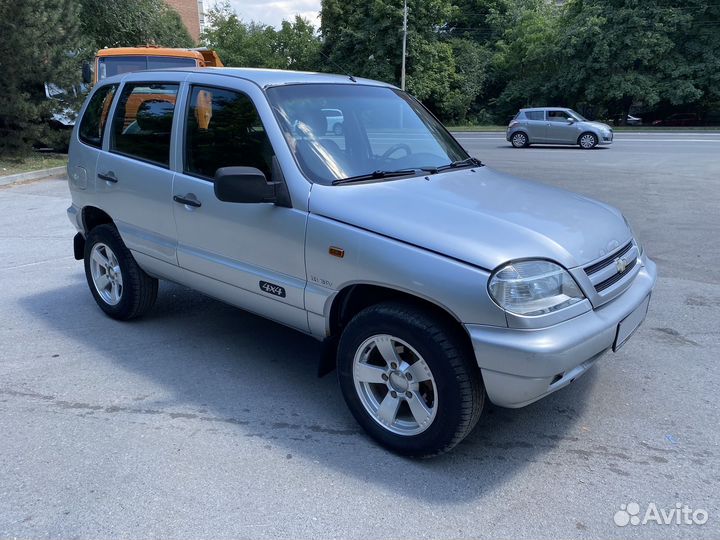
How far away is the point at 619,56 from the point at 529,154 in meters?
20.4

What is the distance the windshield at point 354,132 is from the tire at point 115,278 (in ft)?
6.35

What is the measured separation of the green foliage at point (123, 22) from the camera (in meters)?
21.8

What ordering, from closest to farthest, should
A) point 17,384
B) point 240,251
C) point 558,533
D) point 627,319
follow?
1. point 558,533
2. point 627,319
3. point 240,251
4. point 17,384

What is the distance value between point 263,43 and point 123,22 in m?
32.8

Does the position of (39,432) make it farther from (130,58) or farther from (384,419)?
(130,58)

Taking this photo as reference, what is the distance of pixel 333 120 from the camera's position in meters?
3.82

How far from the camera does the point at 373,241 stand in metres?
3.07

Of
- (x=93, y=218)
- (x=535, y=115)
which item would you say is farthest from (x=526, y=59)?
(x=93, y=218)

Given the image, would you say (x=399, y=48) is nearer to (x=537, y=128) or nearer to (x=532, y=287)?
(x=537, y=128)

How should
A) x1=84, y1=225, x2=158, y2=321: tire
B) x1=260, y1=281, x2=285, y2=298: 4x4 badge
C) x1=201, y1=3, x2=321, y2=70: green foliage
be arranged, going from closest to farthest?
x1=260, y1=281, x2=285, y2=298: 4x4 badge → x1=84, y1=225, x2=158, y2=321: tire → x1=201, y1=3, x2=321, y2=70: green foliage

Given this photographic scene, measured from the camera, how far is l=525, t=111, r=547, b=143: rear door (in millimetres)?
23578

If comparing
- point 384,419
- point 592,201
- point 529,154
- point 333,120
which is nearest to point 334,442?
point 384,419
